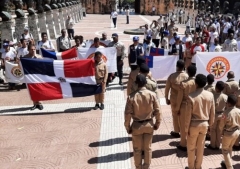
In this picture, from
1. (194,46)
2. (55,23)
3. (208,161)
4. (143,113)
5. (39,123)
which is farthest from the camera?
(55,23)

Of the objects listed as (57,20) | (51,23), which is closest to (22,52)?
(51,23)

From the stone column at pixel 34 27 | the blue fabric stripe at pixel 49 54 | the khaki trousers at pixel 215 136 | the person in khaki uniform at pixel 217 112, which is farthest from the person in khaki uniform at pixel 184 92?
the stone column at pixel 34 27

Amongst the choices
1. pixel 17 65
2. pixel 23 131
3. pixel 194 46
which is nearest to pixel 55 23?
pixel 17 65

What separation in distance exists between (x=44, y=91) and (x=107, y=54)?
298 centimetres

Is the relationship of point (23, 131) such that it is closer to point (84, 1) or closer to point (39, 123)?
point (39, 123)

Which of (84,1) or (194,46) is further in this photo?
(84,1)

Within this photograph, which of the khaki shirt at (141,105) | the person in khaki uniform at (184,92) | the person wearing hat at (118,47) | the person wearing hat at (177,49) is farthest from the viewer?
the person wearing hat at (177,49)

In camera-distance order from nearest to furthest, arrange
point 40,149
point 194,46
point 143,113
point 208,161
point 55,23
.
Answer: point 143,113
point 208,161
point 40,149
point 194,46
point 55,23

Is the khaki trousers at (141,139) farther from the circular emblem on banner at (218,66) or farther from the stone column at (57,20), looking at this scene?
the stone column at (57,20)

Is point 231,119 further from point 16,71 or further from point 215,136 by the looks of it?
point 16,71

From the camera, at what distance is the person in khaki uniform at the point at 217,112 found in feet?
20.4

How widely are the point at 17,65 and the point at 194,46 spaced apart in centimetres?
647

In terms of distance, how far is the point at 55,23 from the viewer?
2591 centimetres

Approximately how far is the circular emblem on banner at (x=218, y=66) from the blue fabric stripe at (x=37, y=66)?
15.7 feet
